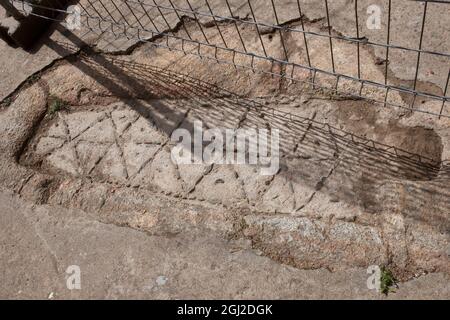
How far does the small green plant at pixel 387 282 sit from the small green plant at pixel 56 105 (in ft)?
8.68

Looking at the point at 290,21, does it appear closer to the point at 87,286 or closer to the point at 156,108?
the point at 156,108

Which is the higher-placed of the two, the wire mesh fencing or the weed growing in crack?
the wire mesh fencing

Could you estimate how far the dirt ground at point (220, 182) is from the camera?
2.70m

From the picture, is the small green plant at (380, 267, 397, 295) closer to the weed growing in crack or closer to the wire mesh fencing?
the wire mesh fencing

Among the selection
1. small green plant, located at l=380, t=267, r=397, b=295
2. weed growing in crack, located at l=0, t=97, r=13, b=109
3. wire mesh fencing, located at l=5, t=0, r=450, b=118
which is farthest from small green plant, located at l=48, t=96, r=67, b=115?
small green plant, located at l=380, t=267, r=397, b=295

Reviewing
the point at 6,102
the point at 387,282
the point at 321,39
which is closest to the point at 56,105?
the point at 6,102

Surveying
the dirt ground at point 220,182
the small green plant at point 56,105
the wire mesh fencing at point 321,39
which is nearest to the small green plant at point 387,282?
the dirt ground at point 220,182

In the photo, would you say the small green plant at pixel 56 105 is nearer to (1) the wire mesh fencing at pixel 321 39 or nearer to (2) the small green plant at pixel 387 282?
(1) the wire mesh fencing at pixel 321 39

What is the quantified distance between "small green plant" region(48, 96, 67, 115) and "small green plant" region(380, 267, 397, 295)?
8.68ft

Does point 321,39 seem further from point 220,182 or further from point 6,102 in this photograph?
point 6,102

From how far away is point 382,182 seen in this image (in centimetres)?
285

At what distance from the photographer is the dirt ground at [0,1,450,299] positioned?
270cm

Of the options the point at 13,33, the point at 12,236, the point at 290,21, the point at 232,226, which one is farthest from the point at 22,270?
the point at 290,21

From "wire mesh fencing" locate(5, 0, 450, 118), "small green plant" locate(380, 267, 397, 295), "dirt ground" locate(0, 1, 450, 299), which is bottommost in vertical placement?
"small green plant" locate(380, 267, 397, 295)
